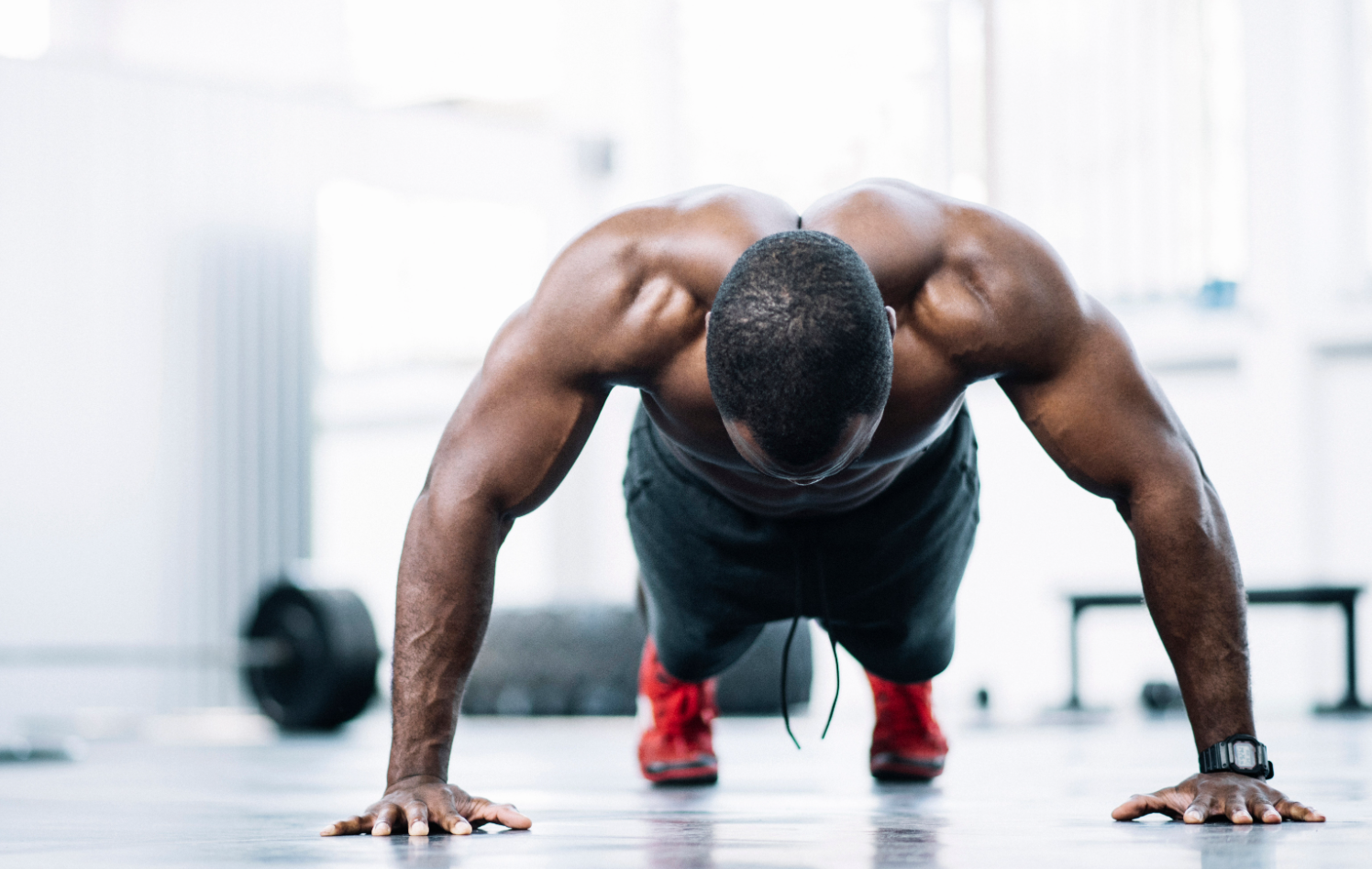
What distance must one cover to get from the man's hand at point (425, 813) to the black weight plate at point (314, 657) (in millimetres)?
2799

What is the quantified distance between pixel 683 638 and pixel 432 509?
0.66 m

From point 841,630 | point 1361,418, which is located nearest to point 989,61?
point 1361,418

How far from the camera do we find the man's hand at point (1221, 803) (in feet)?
4.66

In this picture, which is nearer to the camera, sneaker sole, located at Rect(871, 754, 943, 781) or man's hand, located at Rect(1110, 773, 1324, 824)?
man's hand, located at Rect(1110, 773, 1324, 824)

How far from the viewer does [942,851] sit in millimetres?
1229

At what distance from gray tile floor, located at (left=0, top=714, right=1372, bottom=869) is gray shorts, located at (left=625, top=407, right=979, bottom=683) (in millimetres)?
217

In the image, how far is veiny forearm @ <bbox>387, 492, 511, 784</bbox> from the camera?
1493mm

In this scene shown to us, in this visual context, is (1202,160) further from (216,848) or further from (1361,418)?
(216,848)

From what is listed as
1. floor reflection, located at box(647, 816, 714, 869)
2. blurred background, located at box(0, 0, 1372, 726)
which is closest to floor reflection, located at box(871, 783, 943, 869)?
floor reflection, located at box(647, 816, 714, 869)

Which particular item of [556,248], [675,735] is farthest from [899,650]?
[556,248]

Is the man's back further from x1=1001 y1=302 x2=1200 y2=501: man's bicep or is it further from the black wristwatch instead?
the black wristwatch

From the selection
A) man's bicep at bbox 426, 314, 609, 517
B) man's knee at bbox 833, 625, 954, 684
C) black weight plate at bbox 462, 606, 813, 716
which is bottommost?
black weight plate at bbox 462, 606, 813, 716

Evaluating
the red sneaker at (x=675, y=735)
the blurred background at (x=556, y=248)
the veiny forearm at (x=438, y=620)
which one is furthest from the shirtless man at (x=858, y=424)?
the blurred background at (x=556, y=248)

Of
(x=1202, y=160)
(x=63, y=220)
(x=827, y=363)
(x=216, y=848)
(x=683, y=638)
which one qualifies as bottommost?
(x=216, y=848)
